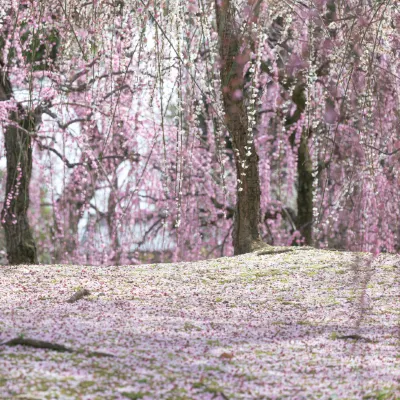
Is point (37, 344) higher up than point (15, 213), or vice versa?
point (15, 213)

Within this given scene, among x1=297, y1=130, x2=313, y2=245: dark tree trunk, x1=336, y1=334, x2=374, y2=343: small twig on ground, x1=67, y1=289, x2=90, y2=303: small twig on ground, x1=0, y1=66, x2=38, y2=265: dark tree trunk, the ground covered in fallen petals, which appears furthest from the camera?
x1=297, y1=130, x2=313, y2=245: dark tree trunk

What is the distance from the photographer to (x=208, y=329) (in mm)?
4184

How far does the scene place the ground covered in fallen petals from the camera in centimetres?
310

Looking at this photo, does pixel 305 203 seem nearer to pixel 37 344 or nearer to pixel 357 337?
pixel 357 337

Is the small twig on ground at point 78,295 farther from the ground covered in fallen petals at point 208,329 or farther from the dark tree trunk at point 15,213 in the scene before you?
the dark tree trunk at point 15,213

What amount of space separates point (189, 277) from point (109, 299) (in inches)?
42.9

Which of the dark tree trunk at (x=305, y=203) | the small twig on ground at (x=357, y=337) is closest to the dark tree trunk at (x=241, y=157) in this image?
the dark tree trunk at (x=305, y=203)

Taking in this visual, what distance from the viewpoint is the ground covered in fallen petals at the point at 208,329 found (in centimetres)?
310

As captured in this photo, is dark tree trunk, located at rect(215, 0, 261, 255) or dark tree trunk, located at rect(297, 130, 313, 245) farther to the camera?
dark tree trunk, located at rect(297, 130, 313, 245)

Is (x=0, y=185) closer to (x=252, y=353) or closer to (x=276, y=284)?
(x=276, y=284)

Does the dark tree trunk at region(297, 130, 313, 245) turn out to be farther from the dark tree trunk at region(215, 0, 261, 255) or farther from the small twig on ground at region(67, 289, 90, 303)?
the small twig on ground at region(67, 289, 90, 303)

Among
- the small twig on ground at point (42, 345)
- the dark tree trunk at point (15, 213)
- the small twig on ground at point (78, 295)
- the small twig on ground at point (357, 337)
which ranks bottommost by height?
the small twig on ground at point (357, 337)

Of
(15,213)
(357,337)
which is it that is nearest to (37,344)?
(357,337)

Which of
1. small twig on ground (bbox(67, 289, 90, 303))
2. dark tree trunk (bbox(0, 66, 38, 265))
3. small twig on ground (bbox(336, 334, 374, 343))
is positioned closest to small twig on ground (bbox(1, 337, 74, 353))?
small twig on ground (bbox(67, 289, 90, 303))
